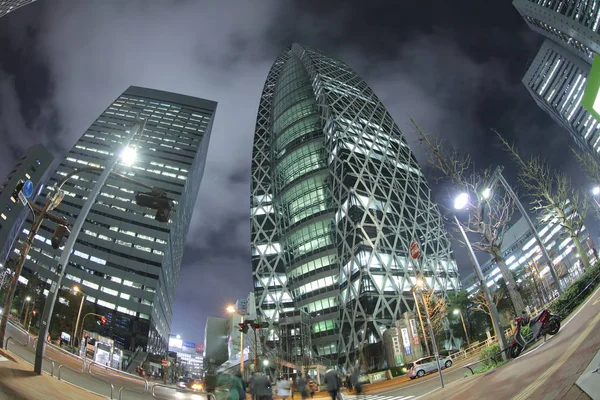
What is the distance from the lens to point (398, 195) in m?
67.2

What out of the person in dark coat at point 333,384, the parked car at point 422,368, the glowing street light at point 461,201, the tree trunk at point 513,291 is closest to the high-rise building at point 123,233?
the parked car at point 422,368

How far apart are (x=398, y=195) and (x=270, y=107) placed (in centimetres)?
6083

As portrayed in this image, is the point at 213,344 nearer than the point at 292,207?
Yes

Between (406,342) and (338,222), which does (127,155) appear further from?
(338,222)

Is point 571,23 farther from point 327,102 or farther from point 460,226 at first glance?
point 460,226

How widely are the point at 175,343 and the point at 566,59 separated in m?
189

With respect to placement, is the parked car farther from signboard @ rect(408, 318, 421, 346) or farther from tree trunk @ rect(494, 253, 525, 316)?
tree trunk @ rect(494, 253, 525, 316)

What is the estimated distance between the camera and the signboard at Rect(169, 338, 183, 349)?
14021cm

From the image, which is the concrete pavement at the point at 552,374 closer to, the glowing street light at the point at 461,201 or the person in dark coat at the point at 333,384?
the person in dark coat at the point at 333,384

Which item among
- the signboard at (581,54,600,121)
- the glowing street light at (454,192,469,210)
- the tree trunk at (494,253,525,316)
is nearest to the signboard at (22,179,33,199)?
the signboard at (581,54,600,121)

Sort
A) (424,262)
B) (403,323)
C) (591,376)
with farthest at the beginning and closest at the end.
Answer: (424,262) < (403,323) < (591,376)

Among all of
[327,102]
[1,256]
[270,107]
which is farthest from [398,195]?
[1,256]

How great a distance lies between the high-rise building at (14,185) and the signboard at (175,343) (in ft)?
266

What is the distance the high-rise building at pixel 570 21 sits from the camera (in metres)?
70.0
